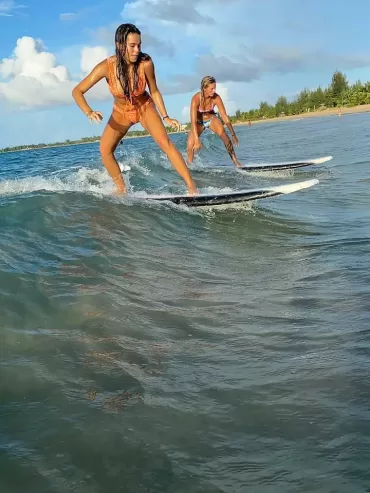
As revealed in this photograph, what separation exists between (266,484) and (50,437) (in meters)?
0.90

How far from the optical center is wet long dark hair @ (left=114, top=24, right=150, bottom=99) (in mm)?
6132

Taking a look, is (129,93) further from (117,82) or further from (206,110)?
(206,110)

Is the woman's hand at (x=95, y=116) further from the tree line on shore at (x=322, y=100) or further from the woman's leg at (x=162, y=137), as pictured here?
the tree line on shore at (x=322, y=100)

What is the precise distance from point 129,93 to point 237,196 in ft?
6.28

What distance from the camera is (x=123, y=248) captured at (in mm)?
5387

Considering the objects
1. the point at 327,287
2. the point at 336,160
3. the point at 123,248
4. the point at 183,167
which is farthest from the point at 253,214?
the point at 336,160

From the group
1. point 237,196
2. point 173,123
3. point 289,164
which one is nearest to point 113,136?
point 173,123

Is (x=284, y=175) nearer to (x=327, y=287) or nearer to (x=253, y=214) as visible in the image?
(x=253, y=214)

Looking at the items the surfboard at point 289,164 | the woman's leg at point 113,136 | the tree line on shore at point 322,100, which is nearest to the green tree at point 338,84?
the tree line on shore at point 322,100

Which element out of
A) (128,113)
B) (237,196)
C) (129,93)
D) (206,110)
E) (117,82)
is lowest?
(237,196)

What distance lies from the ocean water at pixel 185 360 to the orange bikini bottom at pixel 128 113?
6.09ft

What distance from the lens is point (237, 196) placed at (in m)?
6.77

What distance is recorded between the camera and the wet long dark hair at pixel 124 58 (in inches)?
241

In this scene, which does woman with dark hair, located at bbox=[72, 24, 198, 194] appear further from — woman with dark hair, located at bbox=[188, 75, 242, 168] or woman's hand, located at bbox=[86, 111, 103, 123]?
woman with dark hair, located at bbox=[188, 75, 242, 168]
